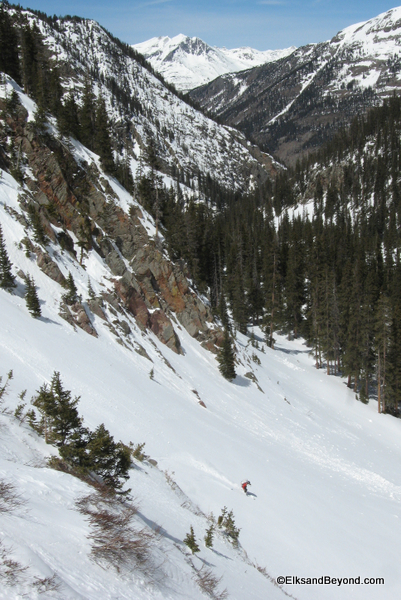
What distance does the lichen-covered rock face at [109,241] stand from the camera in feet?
88.2

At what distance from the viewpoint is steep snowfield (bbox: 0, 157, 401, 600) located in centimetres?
467

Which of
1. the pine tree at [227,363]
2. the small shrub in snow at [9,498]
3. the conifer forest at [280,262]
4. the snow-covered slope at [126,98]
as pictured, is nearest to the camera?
the small shrub in snow at [9,498]

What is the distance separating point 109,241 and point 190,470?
22.7 m

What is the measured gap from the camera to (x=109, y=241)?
102 ft

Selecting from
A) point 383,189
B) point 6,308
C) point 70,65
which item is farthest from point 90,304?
point 70,65

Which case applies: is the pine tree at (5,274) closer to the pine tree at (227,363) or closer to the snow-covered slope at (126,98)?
the pine tree at (227,363)

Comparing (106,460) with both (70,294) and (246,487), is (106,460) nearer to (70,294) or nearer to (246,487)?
(246,487)

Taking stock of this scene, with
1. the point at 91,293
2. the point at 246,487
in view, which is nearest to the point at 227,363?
the point at 91,293

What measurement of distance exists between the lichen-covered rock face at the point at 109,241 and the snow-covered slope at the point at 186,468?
1.18 meters

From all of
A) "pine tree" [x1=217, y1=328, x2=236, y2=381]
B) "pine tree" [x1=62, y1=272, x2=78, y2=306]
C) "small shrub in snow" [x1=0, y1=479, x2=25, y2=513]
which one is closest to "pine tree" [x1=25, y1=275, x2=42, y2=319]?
"pine tree" [x1=62, y1=272, x2=78, y2=306]

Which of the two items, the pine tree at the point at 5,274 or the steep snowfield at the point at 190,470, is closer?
the steep snowfield at the point at 190,470

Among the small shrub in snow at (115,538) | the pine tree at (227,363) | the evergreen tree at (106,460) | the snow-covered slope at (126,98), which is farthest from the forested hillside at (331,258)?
the snow-covered slope at (126,98)

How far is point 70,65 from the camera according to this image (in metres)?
139

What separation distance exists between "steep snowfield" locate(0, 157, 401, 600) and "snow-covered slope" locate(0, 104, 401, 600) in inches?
1.8
